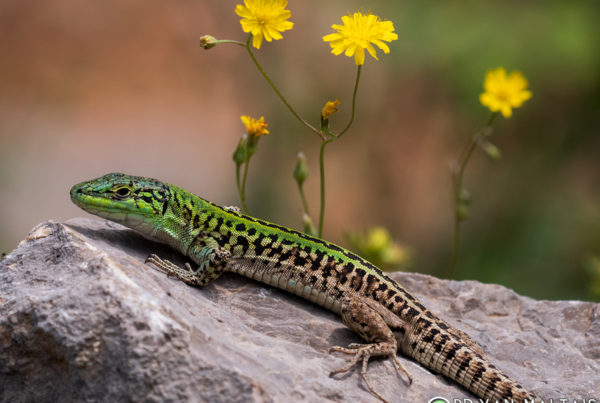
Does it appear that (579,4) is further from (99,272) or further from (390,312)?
(99,272)

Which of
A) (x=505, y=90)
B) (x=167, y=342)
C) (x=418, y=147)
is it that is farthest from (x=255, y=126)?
(x=418, y=147)

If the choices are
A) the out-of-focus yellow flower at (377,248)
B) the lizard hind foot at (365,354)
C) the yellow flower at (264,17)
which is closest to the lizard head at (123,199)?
the yellow flower at (264,17)

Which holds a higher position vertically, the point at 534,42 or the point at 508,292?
the point at 534,42

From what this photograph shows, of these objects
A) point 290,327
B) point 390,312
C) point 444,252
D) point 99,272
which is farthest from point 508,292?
point 99,272

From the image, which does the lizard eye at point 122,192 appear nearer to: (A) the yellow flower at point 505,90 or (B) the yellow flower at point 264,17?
(B) the yellow flower at point 264,17

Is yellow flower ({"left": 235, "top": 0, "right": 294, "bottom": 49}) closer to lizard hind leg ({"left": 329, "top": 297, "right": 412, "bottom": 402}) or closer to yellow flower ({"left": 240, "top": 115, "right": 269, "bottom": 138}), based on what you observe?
yellow flower ({"left": 240, "top": 115, "right": 269, "bottom": 138})

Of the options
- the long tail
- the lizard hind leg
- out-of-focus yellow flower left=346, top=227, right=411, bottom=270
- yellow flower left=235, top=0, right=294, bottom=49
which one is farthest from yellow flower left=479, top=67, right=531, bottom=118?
the lizard hind leg

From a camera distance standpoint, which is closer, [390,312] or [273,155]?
[390,312]
